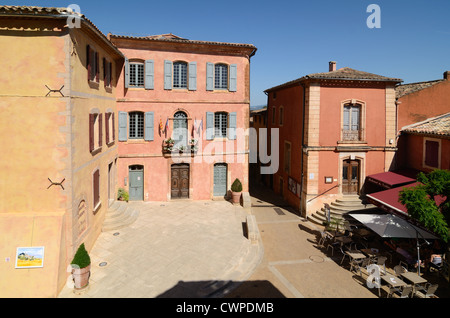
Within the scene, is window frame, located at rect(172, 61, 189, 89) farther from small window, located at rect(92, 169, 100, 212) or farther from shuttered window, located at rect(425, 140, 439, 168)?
shuttered window, located at rect(425, 140, 439, 168)

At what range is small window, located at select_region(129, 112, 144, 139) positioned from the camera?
1936 centimetres

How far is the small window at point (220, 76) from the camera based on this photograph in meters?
20.2

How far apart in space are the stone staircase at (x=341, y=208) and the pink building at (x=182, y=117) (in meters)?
5.36

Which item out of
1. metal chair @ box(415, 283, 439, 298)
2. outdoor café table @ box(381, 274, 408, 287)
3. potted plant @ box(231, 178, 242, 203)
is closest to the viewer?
metal chair @ box(415, 283, 439, 298)

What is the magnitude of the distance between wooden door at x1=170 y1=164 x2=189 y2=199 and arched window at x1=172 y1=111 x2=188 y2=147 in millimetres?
1564

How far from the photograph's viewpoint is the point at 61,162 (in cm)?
1054

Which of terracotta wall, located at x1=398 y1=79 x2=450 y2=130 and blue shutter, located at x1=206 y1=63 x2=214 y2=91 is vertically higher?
blue shutter, located at x1=206 y1=63 x2=214 y2=91

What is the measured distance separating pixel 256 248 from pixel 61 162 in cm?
899

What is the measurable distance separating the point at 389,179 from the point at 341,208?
316 cm

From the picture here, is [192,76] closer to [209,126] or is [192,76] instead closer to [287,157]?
[209,126]

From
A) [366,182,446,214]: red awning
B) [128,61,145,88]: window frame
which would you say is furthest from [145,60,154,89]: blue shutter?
[366,182,446,214]: red awning

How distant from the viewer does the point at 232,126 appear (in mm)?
20406

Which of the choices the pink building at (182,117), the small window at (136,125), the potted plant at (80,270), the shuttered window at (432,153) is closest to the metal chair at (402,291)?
the shuttered window at (432,153)

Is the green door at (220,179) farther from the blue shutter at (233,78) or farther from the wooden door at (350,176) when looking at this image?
the wooden door at (350,176)
